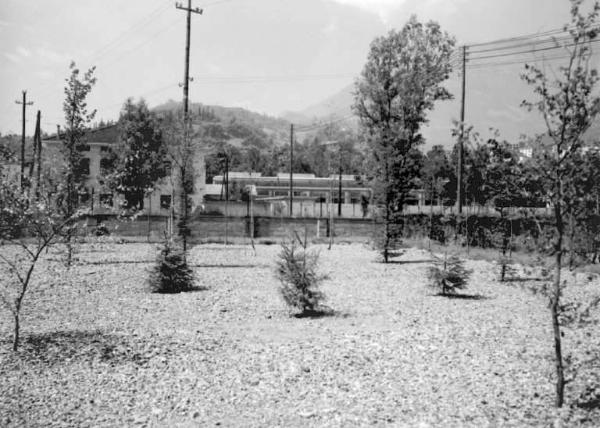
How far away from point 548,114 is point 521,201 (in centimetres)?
119

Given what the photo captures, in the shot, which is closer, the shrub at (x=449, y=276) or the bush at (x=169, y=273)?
the shrub at (x=449, y=276)

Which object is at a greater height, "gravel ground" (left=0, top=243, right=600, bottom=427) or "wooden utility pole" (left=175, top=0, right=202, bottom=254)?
"wooden utility pole" (left=175, top=0, right=202, bottom=254)

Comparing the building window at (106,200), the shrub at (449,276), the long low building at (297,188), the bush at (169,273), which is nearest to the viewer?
the building window at (106,200)

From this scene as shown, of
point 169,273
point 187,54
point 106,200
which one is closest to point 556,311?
point 106,200

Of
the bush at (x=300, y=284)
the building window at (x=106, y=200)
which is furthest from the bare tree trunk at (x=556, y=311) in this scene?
the building window at (x=106, y=200)

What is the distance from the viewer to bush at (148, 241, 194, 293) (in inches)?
619

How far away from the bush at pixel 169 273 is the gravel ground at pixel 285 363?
3.47 ft

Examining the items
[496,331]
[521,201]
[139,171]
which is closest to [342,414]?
[521,201]

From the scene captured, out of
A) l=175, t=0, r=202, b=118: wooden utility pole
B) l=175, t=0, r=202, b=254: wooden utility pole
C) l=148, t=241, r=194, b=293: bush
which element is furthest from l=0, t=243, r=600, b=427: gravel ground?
l=175, t=0, r=202, b=118: wooden utility pole

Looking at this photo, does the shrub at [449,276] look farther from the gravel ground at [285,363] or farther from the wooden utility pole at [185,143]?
the wooden utility pole at [185,143]

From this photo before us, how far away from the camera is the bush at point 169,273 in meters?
15.7

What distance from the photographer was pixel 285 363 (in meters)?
8.24

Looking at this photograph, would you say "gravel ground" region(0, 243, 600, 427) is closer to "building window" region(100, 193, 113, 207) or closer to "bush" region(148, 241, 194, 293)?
"bush" region(148, 241, 194, 293)

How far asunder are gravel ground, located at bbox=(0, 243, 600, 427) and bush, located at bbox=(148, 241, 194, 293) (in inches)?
41.6
